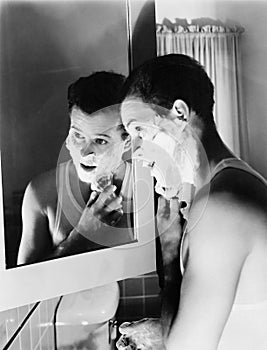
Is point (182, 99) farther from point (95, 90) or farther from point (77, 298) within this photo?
point (77, 298)

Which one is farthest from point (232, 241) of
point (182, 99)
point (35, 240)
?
point (35, 240)

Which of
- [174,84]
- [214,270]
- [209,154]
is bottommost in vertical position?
[214,270]

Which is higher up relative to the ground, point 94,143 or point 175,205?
point 94,143

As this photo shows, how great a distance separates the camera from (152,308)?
47.5 inches

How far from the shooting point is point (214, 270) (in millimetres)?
1143

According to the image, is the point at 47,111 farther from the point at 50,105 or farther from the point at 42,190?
the point at 42,190

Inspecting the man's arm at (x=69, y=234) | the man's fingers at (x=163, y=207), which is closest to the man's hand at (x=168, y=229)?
the man's fingers at (x=163, y=207)

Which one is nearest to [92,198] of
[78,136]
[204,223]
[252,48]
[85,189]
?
[85,189]

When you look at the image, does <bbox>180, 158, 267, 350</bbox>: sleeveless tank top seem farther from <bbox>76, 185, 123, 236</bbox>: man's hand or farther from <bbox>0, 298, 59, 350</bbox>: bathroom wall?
<bbox>0, 298, 59, 350</bbox>: bathroom wall

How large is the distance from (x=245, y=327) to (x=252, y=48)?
606 mm

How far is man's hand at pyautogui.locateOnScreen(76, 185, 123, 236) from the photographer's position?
42.4 inches

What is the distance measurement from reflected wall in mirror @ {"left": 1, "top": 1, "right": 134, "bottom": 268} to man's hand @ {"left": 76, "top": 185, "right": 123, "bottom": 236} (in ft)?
0.06

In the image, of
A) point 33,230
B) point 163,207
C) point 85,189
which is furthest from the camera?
point 163,207

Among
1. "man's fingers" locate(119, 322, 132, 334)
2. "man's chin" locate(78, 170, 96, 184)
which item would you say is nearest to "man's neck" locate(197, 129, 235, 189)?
"man's chin" locate(78, 170, 96, 184)
